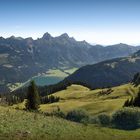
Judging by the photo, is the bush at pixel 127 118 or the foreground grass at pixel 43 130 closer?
the foreground grass at pixel 43 130

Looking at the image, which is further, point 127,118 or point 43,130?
point 127,118

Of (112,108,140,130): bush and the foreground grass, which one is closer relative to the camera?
the foreground grass

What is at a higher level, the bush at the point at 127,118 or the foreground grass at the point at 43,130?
the foreground grass at the point at 43,130

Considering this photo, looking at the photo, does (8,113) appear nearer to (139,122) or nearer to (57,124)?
(57,124)

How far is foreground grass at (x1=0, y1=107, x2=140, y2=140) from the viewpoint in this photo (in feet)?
142

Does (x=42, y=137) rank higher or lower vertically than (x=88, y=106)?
higher

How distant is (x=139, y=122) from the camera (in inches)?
3472

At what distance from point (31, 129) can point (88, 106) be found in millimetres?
120439

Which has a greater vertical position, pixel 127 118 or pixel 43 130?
pixel 43 130

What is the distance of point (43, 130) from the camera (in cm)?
4741

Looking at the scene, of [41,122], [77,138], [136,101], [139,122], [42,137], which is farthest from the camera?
[136,101]

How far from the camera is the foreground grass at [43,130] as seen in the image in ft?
142

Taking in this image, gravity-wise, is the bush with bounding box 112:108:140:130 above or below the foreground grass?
below

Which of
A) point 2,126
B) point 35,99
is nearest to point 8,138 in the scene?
point 2,126
